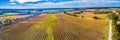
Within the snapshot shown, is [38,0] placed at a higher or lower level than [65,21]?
higher

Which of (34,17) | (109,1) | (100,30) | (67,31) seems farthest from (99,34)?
(34,17)

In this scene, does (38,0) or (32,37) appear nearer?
(32,37)

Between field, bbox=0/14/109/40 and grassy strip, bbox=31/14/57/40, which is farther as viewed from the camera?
grassy strip, bbox=31/14/57/40

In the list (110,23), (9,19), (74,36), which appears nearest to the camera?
(74,36)

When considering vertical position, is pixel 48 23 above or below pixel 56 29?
above

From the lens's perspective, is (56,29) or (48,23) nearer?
(56,29)

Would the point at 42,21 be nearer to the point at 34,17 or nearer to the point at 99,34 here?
the point at 34,17

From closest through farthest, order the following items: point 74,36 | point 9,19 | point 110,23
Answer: point 74,36 → point 9,19 → point 110,23
